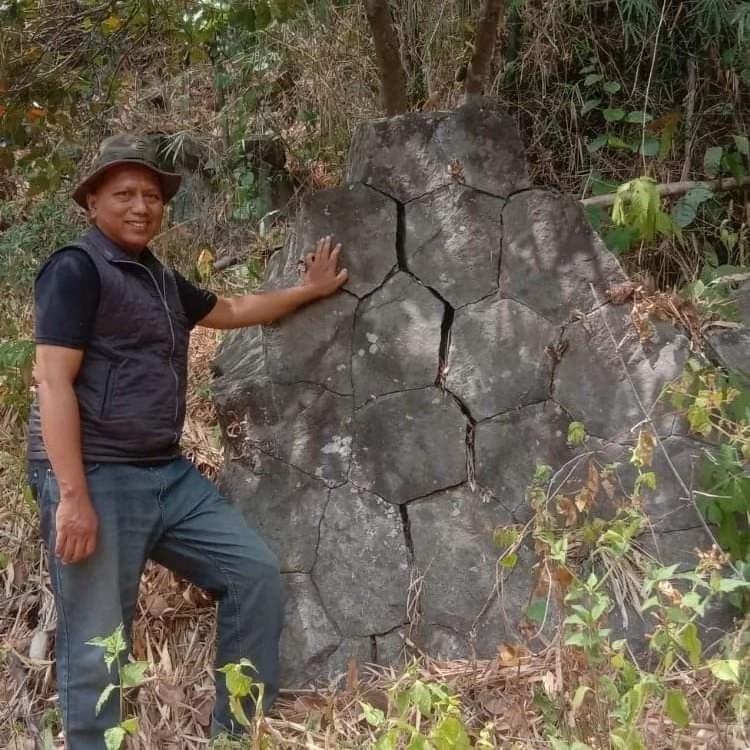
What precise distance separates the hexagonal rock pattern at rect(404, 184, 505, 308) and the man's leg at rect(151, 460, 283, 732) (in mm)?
899

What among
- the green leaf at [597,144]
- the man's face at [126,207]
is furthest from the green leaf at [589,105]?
the man's face at [126,207]

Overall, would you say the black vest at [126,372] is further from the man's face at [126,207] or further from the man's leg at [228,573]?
the man's leg at [228,573]

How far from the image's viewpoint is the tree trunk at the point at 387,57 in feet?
10.8

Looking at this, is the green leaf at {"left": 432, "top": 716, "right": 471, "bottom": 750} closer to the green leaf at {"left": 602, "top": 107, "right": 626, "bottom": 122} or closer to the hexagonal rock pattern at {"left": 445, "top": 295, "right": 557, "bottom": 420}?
the hexagonal rock pattern at {"left": 445, "top": 295, "right": 557, "bottom": 420}

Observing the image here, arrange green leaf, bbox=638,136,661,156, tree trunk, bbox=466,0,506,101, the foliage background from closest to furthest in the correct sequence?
tree trunk, bbox=466,0,506,101
the foliage background
green leaf, bbox=638,136,661,156

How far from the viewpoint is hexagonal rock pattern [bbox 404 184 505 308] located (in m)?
2.69

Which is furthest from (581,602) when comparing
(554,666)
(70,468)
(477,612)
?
(70,468)

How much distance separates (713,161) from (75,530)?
2942 millimetres

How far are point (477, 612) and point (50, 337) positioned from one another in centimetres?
135

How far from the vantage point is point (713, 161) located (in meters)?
3.86

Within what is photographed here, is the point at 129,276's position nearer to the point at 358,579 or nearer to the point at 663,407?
the point at 358,579

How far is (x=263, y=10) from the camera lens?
321 cm

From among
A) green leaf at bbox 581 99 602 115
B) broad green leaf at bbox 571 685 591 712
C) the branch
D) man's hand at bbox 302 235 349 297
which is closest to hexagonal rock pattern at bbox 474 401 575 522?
man's hand at bbox 302 235 349 297

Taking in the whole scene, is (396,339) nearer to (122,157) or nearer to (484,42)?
(122,157)
